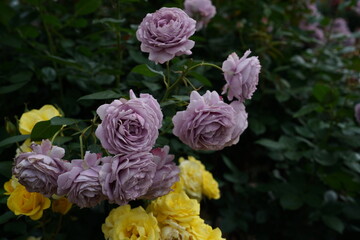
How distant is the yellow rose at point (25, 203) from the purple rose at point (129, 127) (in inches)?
10.8

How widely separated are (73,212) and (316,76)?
4.19 feet

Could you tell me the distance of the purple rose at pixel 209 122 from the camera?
2.53 feet

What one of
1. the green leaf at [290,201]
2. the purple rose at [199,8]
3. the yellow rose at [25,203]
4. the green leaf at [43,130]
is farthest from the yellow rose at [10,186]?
the green leaf at [290,201]

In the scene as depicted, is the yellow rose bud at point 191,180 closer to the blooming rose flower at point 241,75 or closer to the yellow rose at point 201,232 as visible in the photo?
the yellow rose at point 201,232

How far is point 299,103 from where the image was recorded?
1885mm

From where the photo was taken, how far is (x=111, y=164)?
2.51ft

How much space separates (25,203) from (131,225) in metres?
0.24

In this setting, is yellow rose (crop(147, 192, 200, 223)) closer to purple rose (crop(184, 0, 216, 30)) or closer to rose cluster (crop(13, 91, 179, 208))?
rose cluster (crop(13, 91, 179, 208))

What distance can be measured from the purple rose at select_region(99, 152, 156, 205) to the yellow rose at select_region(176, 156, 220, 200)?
35cm

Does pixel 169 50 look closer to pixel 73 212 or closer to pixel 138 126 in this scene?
pixel 138 126

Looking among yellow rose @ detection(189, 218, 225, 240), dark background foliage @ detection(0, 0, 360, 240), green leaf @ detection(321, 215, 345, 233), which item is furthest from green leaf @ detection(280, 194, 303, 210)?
yellow rose @ detection(189, 218, 225, 240)

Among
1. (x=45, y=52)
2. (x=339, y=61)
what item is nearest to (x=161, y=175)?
(x=45, y=52)

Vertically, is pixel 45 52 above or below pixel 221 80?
above

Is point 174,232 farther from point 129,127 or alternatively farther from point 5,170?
point 5,170
